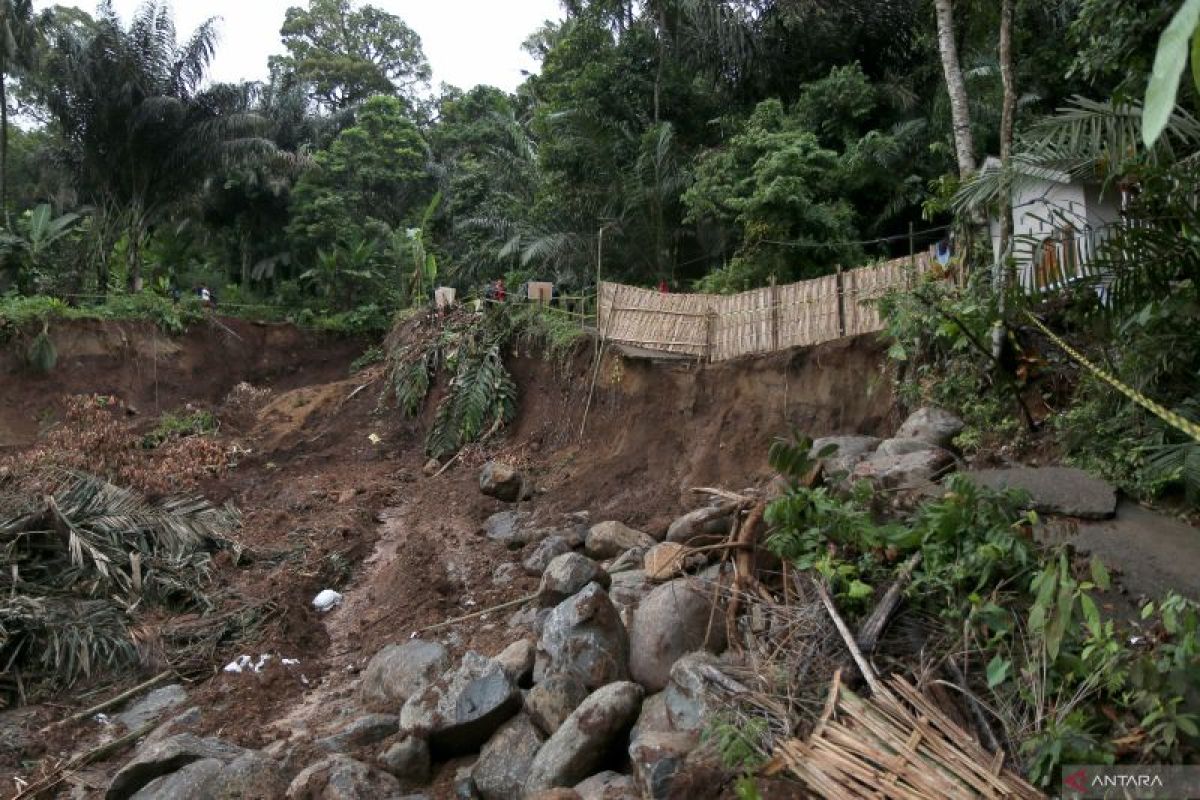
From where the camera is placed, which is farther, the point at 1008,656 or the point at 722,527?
the point at 722,527

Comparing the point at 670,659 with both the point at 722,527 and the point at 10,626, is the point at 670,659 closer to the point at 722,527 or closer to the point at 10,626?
the point at 722,527

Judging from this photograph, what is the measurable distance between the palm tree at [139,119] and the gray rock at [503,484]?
40.9ft

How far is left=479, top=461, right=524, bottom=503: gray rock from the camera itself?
40.2 ft

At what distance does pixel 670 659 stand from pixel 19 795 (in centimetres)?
531

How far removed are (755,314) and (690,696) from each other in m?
6.27

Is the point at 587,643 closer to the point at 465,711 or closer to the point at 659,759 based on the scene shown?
the point at 465,711

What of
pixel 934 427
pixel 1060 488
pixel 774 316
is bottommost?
pixel 1060 488

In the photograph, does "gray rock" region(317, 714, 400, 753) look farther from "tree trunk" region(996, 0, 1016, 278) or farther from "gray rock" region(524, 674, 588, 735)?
"tree trunk" region(996, 0, 1016, 278)

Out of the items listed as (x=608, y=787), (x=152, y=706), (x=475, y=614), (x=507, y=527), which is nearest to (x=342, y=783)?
(x=608, y=787)

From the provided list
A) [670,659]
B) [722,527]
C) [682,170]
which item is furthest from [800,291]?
[682,170]

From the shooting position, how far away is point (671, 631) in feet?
19.9

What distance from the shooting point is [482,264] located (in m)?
22.4

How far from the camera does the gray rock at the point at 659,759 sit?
4.52 metres

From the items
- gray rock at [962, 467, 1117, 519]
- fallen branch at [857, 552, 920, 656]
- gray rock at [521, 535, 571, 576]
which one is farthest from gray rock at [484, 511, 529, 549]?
fallen branch at [857, 552, 920, 656]
